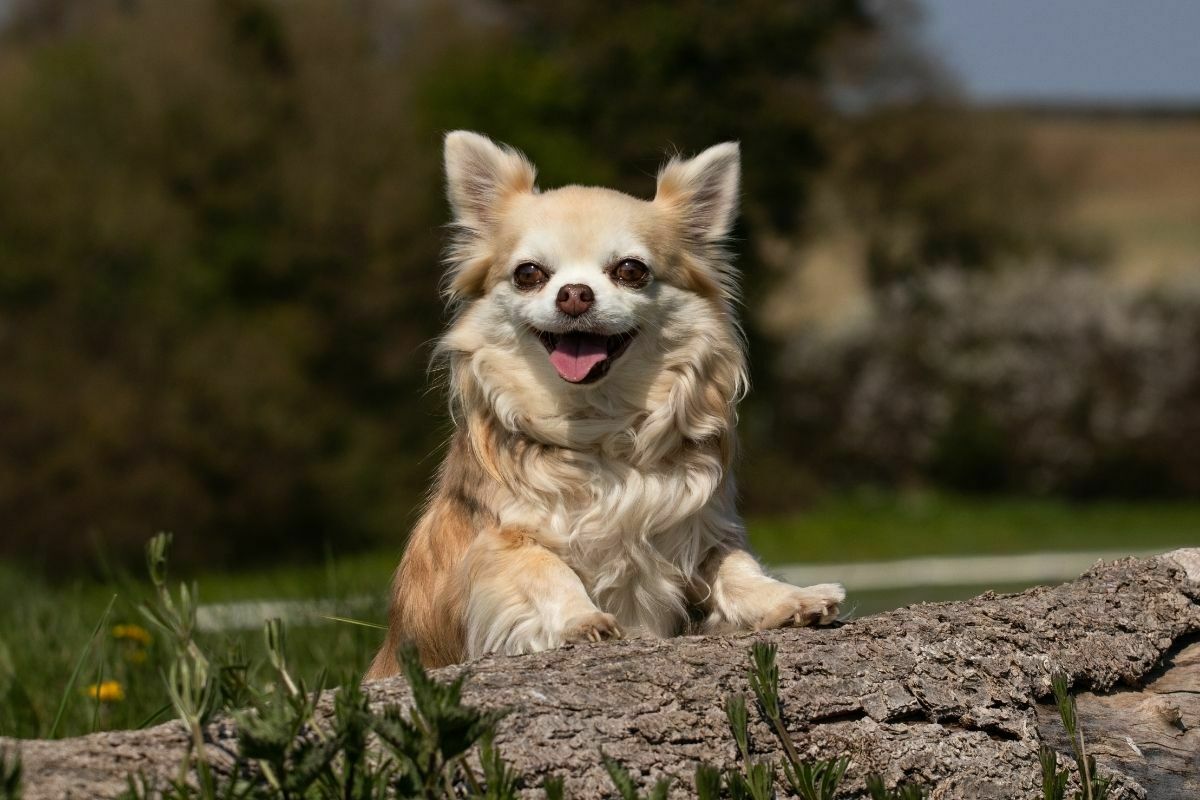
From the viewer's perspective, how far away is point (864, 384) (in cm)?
2236

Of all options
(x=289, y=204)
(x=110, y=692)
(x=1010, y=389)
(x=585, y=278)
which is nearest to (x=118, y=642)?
(x=110, y=692)

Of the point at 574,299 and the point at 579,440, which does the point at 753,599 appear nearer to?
the point at 579,440

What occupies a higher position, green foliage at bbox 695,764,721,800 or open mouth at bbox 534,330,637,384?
open mouth at bbox 534,330,637,384

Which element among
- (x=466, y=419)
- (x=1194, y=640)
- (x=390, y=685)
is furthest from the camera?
(x=466, y=419)

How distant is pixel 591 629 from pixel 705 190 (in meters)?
1.70

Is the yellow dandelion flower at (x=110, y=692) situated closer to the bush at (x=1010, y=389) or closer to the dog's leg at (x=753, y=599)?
the dog's leg at (x=753, y=599)

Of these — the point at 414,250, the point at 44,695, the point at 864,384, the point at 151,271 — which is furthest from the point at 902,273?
the point at 44,695

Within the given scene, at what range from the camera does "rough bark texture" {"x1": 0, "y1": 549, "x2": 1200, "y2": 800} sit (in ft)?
9.32

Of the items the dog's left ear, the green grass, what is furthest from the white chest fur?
the green grass

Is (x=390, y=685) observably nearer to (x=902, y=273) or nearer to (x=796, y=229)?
(x=796, y=229)

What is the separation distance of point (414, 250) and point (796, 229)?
5.25 metres

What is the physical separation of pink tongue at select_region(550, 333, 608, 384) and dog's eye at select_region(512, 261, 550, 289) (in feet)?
0.60

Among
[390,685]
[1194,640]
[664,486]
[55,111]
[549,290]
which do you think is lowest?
[1194,640]

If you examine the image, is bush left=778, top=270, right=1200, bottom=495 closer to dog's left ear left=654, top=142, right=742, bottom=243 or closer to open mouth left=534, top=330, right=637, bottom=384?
dog's left ear left=654, top=142, right=742, bottom=243
